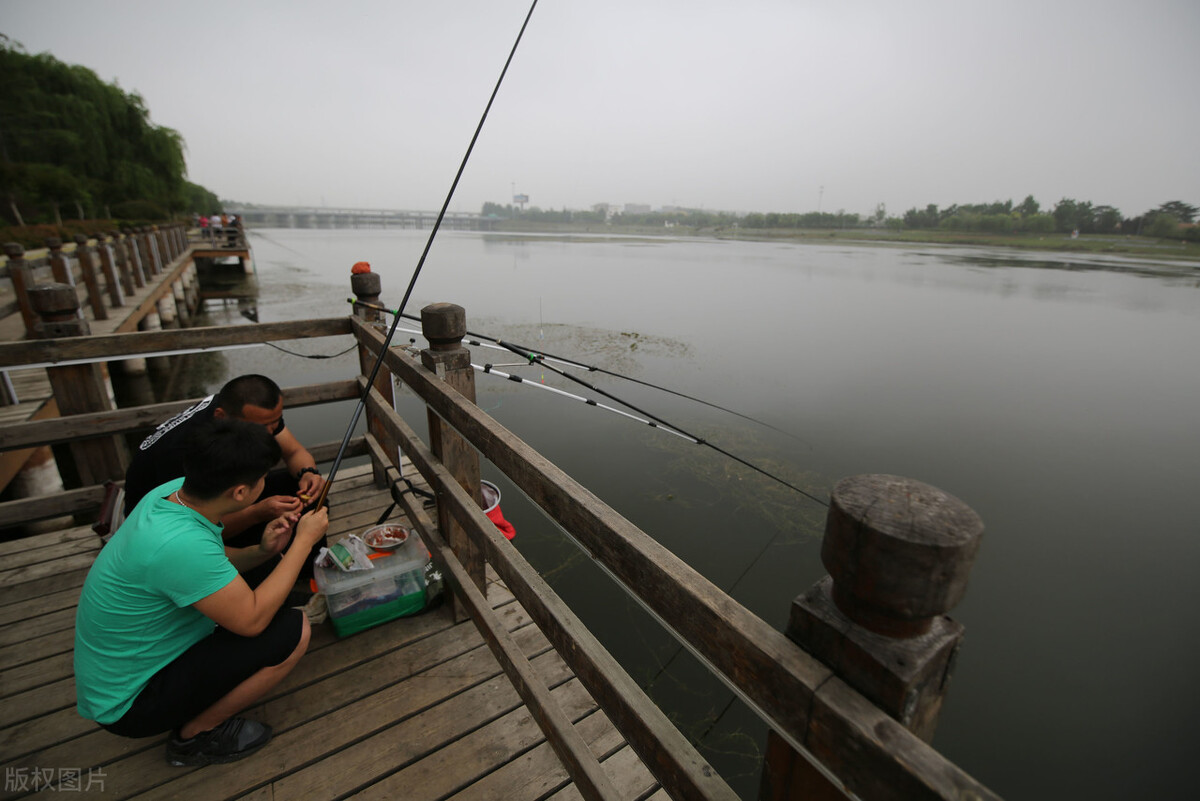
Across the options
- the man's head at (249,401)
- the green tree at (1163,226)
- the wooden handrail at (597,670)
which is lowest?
the wooden handrail at (597,670)

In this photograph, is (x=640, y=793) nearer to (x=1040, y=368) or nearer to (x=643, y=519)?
(x=643, y=519)

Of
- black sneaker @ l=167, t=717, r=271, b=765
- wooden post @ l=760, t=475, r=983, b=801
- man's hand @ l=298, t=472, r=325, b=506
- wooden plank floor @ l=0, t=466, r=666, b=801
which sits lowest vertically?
wooden plank floor @ l=0, t=466, r=666, b=801

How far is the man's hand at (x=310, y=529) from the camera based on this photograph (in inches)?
70.8

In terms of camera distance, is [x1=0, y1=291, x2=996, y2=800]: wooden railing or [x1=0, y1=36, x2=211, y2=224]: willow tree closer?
[x1=0, y1=291, x2=996, y2=800]: wooden railing

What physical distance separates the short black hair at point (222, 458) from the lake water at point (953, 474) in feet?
11.0

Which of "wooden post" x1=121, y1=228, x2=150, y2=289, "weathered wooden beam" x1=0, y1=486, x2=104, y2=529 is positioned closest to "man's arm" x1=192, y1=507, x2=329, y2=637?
"weathered wooden beam" x1=0, y1=486, x2=104, y2=529

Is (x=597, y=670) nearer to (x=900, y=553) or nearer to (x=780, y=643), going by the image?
(x=780, y=643)

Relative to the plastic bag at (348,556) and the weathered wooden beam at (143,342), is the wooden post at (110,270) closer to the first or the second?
the weathered wooden beam at (143,342)

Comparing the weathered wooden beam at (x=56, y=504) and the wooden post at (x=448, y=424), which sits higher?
the wooden post at (x=448, y=424)

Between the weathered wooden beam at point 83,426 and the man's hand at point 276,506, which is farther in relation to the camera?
the weathered wooden beam at point 83,426

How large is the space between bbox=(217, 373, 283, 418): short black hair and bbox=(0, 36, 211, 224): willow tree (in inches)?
1264

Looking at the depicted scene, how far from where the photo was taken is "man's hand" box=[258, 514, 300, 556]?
6.25 ft

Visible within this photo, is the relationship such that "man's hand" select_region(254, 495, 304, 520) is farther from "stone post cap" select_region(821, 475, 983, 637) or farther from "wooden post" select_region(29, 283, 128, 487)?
"stone post cap" select_region(821, 475, 983, 637)

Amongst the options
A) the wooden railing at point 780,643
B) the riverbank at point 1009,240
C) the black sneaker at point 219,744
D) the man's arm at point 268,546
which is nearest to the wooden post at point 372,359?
the man's arm at point 268,546
